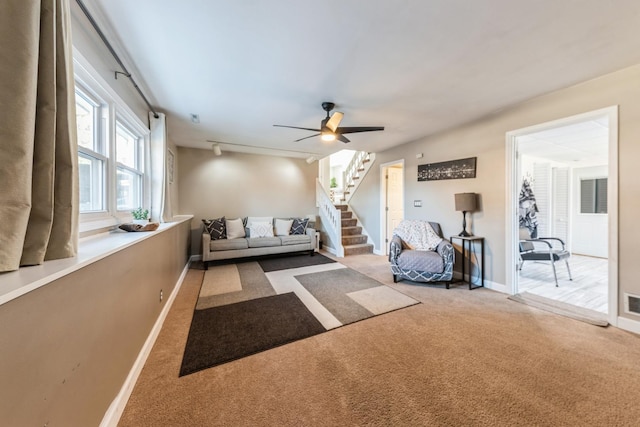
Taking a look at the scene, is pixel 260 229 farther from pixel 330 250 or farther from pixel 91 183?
pixel 91 183

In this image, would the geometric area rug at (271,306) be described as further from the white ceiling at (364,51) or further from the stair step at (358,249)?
the white ceiling at (364,51)

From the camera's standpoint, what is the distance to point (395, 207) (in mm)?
5570

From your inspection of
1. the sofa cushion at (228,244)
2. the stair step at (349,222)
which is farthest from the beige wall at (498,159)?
the sofa cushion at (228,244)

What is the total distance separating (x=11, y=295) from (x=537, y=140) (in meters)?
5.64

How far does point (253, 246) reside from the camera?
4.67m

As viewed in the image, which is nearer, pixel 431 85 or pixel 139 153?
pixel 431 85

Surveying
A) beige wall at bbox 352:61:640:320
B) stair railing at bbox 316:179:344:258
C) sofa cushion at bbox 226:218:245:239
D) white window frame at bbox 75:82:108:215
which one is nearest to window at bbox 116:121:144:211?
white window frame at bbox 75:82:108:215

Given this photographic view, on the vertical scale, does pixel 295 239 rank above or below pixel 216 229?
below

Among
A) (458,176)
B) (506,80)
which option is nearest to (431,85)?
(506,80)

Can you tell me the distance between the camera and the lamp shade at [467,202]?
3287 millimetres

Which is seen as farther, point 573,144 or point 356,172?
point 356,172

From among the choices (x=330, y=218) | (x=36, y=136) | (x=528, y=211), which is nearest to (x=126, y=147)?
(x=36, y=136)

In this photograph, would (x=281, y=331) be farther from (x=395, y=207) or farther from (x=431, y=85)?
(x=395, y=207)

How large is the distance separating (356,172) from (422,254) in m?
3.37
